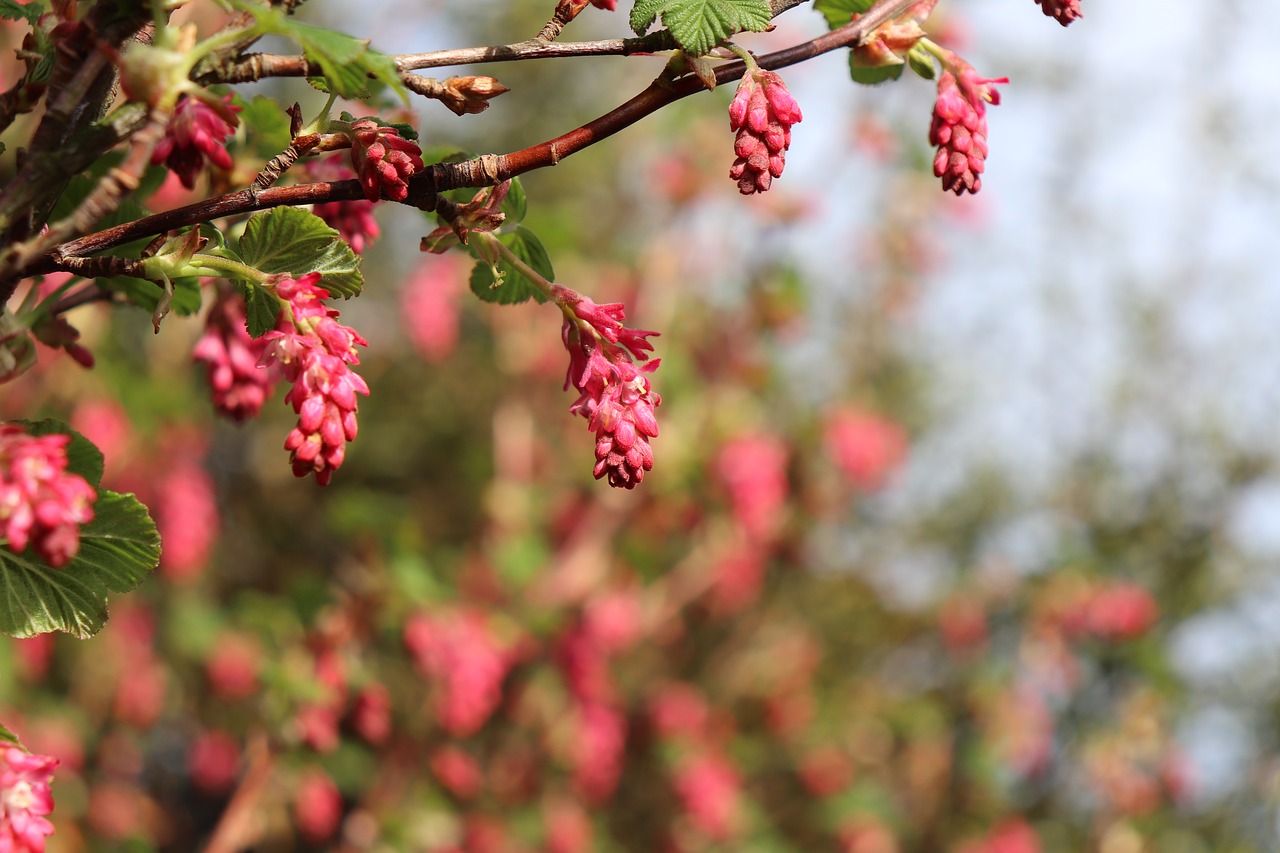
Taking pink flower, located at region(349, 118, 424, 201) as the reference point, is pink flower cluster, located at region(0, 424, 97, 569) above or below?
below

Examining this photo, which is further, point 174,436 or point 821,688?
point 821,688

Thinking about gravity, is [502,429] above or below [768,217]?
below

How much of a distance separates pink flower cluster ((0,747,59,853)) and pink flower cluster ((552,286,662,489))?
65cm

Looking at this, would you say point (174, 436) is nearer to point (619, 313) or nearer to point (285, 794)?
point (285, 794)

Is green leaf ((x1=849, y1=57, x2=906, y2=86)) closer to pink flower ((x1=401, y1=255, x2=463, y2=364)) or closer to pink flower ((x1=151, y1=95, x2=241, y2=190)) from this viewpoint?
pink flower ((x1=151, y1=95, x2=241, y2=190))

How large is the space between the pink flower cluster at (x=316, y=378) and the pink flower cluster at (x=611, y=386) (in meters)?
0.24

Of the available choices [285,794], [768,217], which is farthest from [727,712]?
[285,794]

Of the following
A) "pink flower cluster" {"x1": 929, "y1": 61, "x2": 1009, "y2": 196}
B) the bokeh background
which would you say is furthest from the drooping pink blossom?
"pink flower cluster" {"x1": 929, "y1": 61, "x2": 1009, "y2": 196}

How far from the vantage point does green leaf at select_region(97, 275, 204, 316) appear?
1.45m

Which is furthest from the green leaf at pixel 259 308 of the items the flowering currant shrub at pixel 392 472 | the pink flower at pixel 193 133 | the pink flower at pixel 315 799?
the pink flower at pixel 315 799

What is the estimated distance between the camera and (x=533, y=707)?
571 centimetres

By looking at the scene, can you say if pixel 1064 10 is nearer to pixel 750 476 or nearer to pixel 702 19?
pixel 702 19

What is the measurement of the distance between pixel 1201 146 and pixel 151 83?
970 centimetres

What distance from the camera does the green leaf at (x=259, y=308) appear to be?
1224 millimetres
